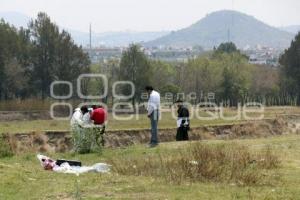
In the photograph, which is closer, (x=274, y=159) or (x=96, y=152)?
(x=274, y=159)

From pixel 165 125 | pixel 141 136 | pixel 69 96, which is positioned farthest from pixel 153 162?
pixel 69 96

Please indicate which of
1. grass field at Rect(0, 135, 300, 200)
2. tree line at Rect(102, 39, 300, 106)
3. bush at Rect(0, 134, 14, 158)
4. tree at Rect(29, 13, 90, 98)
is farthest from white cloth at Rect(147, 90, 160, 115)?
tree line at Rect(102, 39, 300, 106)

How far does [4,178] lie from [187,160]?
139 inches

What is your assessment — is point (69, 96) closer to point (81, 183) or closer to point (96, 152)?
point (96, 152)

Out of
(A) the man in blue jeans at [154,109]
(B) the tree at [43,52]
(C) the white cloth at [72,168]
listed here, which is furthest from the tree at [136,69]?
(C) the white cloth at [72,168]

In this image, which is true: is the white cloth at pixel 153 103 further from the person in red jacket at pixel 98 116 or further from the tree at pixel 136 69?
the tree at pixel 136 69

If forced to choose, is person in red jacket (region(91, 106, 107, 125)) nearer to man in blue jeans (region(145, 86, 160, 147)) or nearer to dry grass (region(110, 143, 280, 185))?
man in blue jeans (region(145, 86, 160, 147))

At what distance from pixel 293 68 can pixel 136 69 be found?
21342 millimetres

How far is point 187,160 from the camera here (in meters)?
12.5

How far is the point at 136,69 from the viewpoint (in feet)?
214

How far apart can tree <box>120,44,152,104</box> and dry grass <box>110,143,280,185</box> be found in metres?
49.9

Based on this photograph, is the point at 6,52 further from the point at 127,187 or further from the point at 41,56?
the point at 127,187

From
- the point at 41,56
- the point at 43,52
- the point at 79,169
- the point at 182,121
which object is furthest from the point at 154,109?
the point at 43,52

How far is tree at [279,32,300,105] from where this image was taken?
2943 inches
